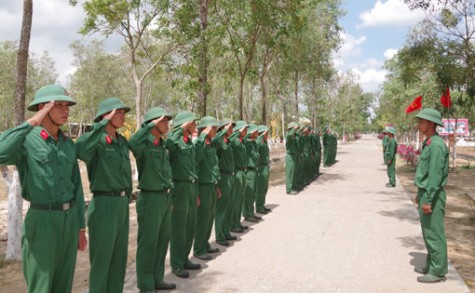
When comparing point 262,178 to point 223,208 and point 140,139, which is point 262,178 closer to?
point 223,208

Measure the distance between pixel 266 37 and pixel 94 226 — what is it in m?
13.1

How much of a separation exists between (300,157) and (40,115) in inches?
410

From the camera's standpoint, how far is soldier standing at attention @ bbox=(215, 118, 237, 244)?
263 inches

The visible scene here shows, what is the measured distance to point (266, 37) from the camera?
15.8 metres

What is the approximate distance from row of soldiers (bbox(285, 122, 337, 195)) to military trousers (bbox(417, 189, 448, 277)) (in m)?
6.28

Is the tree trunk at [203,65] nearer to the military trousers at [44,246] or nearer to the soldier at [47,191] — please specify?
the soldier at [47,191]

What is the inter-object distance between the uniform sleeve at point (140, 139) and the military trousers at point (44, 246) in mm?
1198

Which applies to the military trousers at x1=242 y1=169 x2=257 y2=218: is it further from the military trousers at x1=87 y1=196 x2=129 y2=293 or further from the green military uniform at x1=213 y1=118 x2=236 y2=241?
the military trousers at x1=87 y1=196 x2=129 y2=293

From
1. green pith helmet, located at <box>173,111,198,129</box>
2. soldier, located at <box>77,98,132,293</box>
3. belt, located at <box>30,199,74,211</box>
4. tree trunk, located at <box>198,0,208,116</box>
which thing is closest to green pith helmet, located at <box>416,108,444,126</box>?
green pith helmet, located at <box>173,111,198,129</box>

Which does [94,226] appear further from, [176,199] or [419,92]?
[419,92]

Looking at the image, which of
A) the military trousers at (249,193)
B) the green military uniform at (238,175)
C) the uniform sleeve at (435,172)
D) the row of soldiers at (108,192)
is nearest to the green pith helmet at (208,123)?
the row of soldiers at (108,192)

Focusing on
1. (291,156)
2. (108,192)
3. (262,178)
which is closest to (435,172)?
(108,192)

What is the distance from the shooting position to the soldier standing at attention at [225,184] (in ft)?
21.9

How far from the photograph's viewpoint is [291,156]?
11516 millimetres
